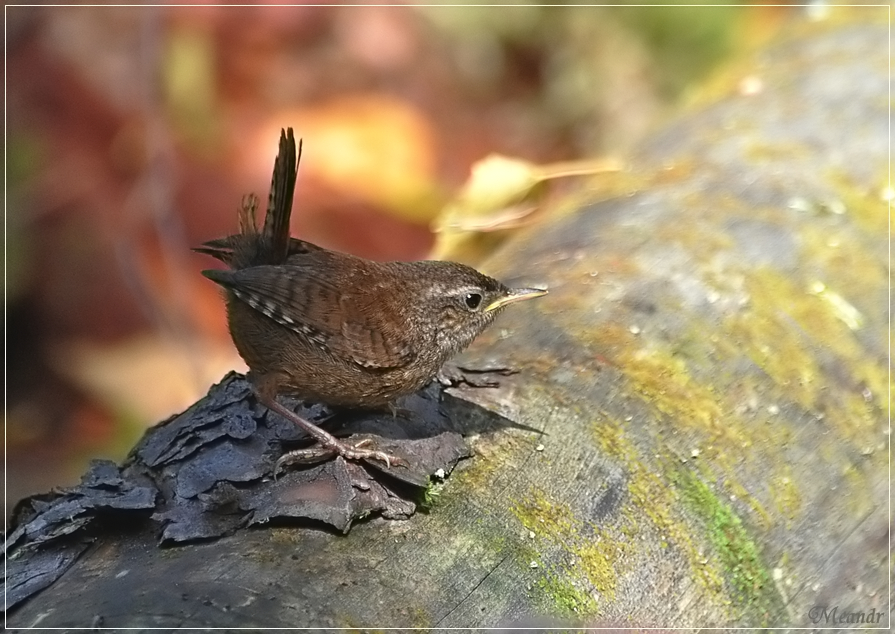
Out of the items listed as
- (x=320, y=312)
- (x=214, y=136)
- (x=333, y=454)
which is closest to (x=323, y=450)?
(x=333, y=454)

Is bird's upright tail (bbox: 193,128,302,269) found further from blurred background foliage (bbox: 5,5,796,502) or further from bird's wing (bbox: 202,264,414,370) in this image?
blurred background foliage (bbox: 5,5,796,502)

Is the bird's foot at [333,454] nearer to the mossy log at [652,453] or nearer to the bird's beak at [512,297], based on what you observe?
the mossy log at [652,453]

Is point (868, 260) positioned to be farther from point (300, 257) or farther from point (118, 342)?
point (118, 342)

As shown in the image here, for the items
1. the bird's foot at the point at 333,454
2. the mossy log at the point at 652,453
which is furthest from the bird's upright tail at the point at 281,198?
the bird's foot at the point at 333,454

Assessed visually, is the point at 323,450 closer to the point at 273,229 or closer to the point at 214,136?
the point at 273,229

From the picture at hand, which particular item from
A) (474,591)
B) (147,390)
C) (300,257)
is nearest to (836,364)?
(474,591)
